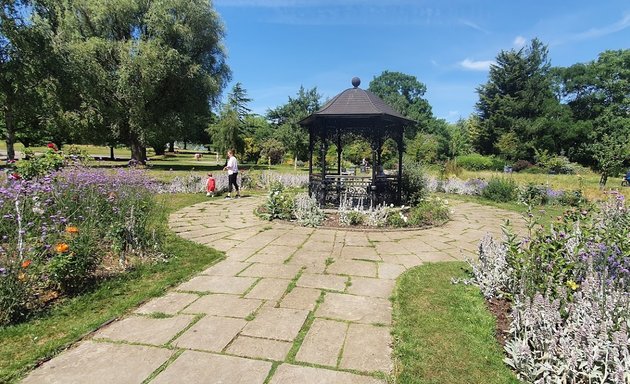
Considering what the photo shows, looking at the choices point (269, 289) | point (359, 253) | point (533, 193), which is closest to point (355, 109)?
point (359, 253)

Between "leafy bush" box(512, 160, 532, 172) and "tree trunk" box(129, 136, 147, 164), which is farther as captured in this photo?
"leafy bush" box(512, 160, 532, 172)

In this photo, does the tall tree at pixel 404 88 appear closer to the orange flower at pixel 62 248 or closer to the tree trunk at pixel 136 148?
the tree trunk at pixel 136 148

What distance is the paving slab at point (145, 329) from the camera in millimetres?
2598

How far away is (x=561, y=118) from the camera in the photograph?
36.2 m

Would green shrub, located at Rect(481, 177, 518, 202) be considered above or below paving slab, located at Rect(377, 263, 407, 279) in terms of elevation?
above

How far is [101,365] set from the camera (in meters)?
2.26

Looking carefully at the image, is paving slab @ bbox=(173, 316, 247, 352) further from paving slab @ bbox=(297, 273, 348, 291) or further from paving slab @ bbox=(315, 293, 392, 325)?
paving slab @ bbox=(297, 273, 348, 291)

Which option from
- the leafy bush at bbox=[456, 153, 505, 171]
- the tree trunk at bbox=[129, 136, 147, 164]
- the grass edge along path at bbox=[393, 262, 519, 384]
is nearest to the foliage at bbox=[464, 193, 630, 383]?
the grass edge along path at bbox=[393, 262, 519, 384]

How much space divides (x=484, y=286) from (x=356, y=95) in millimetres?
6040

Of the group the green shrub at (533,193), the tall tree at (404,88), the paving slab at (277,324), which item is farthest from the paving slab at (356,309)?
the tall tree at (404,88)

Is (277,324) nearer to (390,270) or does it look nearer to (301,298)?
(301,298)

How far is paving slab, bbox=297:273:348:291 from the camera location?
369 centimetres

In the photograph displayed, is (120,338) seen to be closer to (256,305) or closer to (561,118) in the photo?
(256,305)

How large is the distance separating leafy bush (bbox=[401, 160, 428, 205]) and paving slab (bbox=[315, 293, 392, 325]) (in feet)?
18.6
